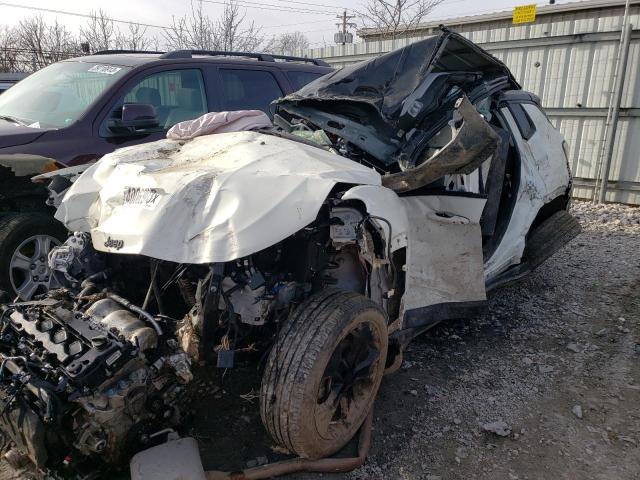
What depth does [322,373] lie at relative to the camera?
2.25 metres

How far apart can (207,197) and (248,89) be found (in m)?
3.15

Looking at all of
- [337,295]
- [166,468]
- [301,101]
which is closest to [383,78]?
[301,101]

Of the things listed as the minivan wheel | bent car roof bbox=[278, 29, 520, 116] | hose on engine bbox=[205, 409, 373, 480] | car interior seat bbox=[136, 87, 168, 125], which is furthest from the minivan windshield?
hose on engine bbox=[205, 409, 373, 480]

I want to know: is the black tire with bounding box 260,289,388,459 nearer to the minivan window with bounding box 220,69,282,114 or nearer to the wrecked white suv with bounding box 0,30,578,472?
the wrecked white suv with bounding box 0,30,578,472

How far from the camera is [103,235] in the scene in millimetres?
2492

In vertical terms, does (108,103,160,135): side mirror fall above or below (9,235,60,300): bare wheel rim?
above

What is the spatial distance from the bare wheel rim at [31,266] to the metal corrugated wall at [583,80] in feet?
27.7

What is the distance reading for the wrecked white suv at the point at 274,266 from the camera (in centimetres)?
207

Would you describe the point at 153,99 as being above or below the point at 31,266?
above

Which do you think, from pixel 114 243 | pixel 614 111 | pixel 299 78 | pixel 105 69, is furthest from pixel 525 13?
pixel 114 243

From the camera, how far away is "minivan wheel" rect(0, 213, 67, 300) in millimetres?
3467

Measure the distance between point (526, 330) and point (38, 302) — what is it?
341 centimetres

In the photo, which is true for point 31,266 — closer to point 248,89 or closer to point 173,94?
point 173,94

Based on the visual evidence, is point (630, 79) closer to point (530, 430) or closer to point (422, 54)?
point (422, 54)
